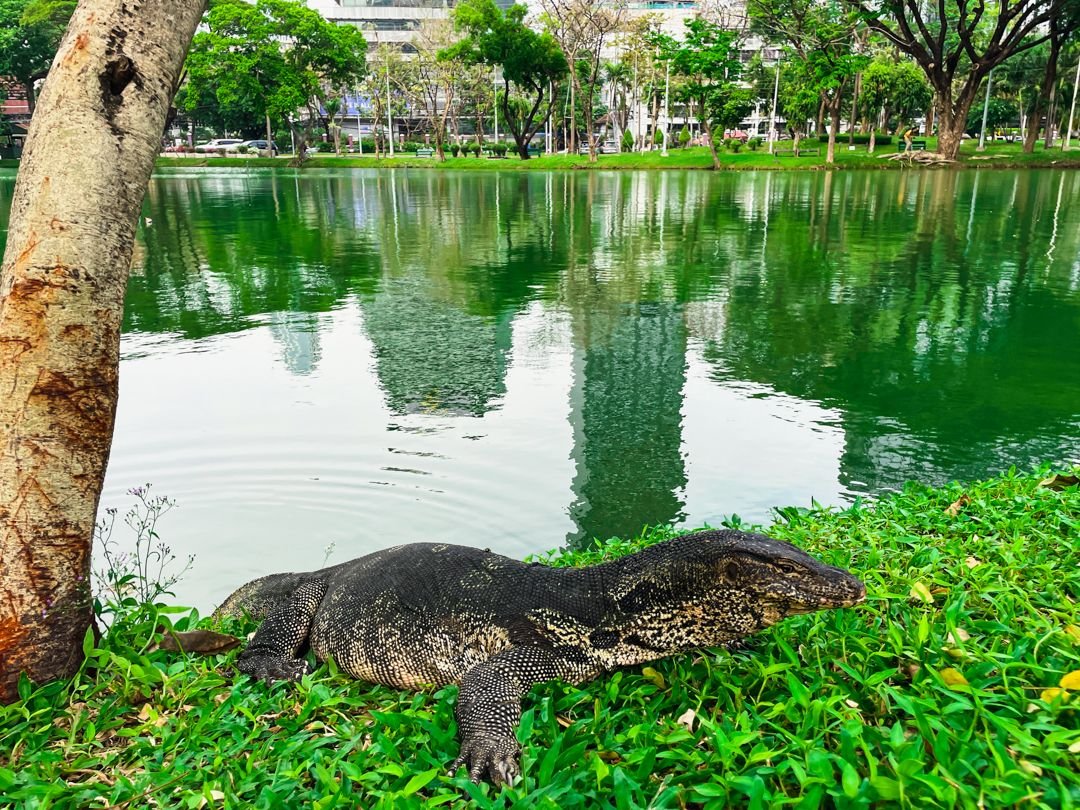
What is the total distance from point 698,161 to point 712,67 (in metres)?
11.4

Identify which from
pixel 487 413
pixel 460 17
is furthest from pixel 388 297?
pixel 460 17

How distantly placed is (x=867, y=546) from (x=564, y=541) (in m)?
2.23

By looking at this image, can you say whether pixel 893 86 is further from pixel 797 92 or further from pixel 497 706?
pixel 497 706

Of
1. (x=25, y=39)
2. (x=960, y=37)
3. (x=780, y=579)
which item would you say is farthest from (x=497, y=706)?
(x=25, y=39)

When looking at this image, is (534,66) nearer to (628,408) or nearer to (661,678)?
(628,408)

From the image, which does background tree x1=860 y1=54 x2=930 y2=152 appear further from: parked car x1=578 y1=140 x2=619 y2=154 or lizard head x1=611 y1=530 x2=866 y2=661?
lizard head x1=611 y1=530 x2=866 y2=661

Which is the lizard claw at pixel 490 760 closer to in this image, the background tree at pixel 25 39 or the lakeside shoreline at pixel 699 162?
the lakeside shoreline at pixel 699 162

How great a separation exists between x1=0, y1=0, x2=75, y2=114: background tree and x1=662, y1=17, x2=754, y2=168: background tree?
4628 cm

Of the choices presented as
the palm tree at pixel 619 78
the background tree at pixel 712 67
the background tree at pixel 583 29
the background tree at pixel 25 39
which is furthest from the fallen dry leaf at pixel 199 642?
the palm tree at pixel 619 78

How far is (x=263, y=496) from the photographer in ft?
23.6

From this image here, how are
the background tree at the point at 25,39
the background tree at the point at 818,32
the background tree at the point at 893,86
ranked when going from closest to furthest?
the background tree at the point at 818,32, the background tree at the point at 25,39, the background tree at the point at 893,86

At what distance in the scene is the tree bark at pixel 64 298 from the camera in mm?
3363

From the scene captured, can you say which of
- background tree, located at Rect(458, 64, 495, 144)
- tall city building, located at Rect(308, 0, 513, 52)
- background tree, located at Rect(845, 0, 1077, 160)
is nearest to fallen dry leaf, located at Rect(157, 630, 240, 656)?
background tree, located at Rect(845, 0, 1077, 160)

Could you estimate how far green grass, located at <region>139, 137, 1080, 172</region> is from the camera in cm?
5728
